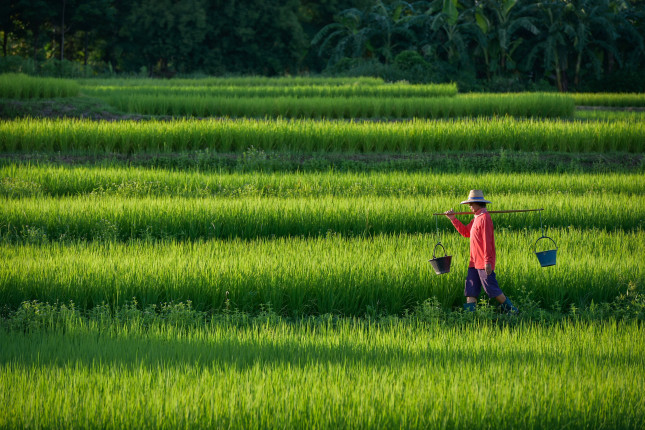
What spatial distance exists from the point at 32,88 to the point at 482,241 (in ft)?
50.2

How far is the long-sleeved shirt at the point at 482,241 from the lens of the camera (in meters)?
4.81

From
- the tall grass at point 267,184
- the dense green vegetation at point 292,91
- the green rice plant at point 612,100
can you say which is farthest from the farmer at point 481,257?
the green rice plant at point 612,100

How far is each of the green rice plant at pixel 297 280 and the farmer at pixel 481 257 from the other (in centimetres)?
36

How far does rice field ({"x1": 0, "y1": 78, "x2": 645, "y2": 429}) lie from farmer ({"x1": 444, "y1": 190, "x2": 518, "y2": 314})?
133mm

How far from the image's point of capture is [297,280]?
530cm

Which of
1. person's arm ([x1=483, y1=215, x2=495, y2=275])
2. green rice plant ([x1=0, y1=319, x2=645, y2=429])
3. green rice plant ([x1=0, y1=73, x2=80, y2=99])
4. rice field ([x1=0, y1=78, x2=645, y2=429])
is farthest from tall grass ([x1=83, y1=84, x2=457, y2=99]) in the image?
green rice plant ([x1=0, y1=319, x2=645, y2=429])

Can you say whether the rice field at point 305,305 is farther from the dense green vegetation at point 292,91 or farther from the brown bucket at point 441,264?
the dense green vegetation at point 292,91

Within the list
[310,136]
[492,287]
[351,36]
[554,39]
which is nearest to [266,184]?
[310,136]

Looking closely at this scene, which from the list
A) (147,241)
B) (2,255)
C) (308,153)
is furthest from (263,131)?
(2,255)

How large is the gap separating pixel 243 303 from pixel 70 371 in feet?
6.67

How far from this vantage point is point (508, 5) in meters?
29.0

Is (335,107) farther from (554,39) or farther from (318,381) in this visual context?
(554,39)

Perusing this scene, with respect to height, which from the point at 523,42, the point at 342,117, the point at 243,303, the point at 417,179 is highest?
the point at 523,42

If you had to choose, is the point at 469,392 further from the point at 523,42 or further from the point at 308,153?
the point at 523,42
